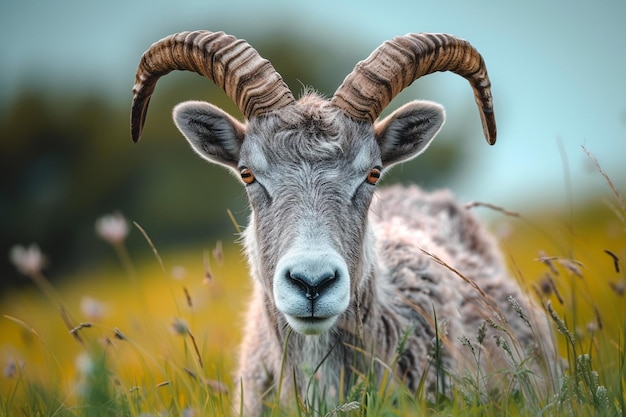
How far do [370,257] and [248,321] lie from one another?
5.85 feet

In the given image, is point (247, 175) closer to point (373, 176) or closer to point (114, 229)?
point (373, 176)

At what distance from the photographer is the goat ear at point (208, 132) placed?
6.52 m

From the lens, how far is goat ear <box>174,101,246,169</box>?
21.4 ft

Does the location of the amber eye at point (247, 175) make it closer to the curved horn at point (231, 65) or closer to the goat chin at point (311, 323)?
the curved horn at point (231, 65)

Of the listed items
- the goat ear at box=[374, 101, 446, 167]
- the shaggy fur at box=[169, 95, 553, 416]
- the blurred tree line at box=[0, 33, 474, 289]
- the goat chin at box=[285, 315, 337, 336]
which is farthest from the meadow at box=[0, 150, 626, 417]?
the blurred tree line at box=[0, 33, 474, 289]

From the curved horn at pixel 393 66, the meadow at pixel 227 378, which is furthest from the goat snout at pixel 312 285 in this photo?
the curved horn at pixel 393 66

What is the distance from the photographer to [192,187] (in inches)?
2172

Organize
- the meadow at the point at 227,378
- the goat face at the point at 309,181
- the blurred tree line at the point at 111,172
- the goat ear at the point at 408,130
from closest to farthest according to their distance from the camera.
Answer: the meadow at the point at 227,378 → the goat face at the point at 309,181 → the goat ear at the point at 408,130 → the blurred tree line at the point at 111,172

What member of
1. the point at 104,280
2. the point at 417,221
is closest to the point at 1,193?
the point at 104,280

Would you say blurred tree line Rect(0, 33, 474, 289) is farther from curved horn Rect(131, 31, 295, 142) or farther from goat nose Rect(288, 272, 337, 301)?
goat nose Rect(288, 272, 337, 301)

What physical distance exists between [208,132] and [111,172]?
52.2 meters

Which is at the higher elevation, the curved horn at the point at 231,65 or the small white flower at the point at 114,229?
the curved horn at the point at 231,65

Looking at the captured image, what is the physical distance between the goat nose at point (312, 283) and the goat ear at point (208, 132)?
206 centimetres

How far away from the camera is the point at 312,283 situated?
15.6ft
